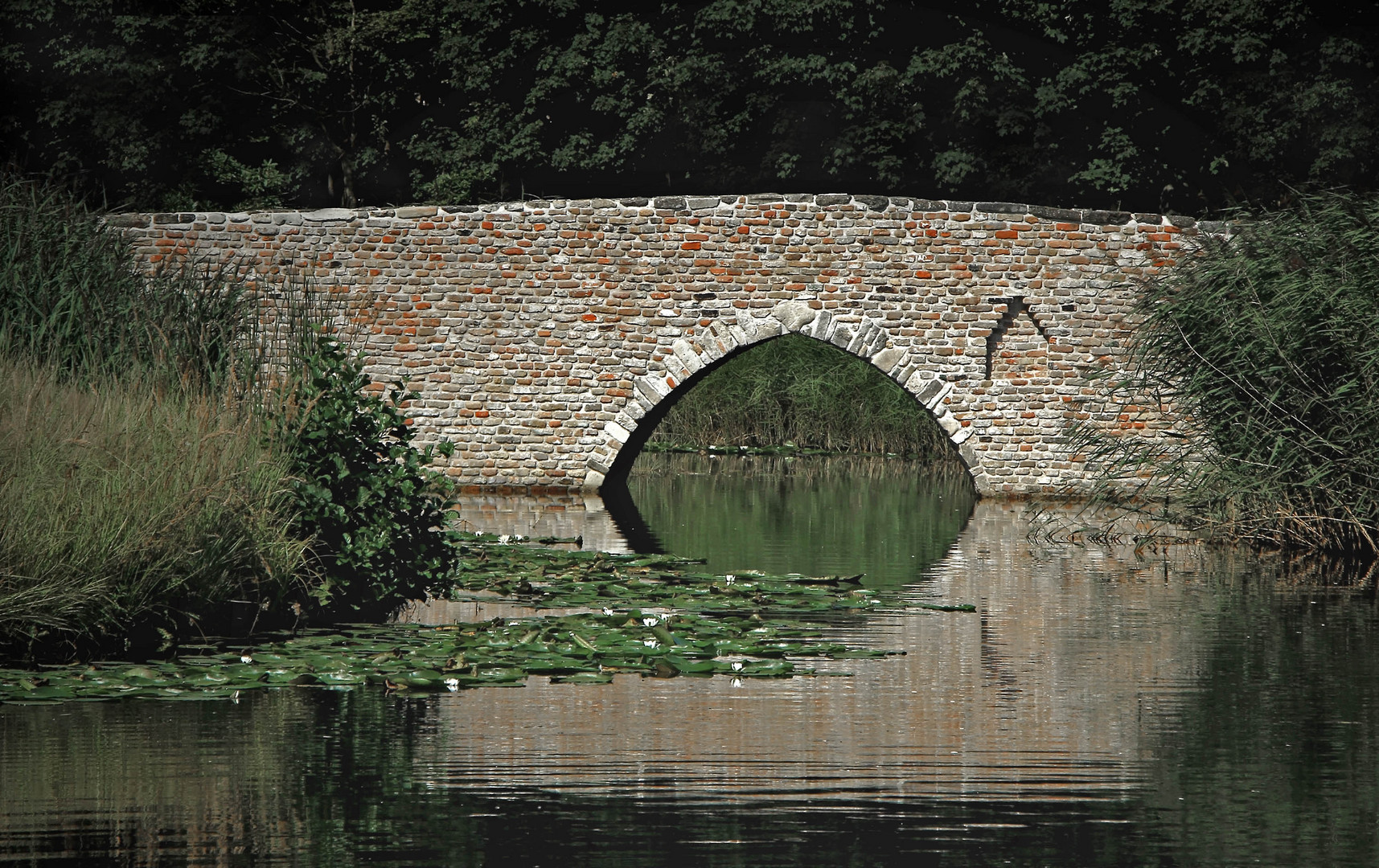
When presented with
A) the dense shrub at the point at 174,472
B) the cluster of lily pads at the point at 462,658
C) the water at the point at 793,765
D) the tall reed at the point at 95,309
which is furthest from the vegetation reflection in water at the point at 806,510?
the tall reed at the point at 95,309

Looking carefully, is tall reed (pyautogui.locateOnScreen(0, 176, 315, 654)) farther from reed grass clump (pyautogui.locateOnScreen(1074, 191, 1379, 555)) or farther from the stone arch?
the stone arch

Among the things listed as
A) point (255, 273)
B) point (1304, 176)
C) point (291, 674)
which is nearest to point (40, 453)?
point (291, 674)

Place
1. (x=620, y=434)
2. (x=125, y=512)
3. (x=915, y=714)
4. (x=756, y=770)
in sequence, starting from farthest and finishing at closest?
1. (x=620, y=434)
2. (x=125, y=512)
3. (x=915, y=714)
4. (x=756, y=770)

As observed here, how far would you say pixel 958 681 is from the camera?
6.88 m

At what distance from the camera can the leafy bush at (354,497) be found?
8469 mm

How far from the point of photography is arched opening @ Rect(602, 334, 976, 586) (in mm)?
12344

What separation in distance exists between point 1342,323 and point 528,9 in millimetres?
17311

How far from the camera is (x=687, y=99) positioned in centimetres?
2447

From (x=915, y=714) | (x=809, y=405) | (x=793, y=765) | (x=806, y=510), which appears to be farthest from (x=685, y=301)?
(x=793, y=765)

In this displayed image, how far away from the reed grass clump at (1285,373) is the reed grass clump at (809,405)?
28.3ft

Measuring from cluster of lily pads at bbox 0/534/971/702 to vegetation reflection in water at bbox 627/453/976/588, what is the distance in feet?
4.39

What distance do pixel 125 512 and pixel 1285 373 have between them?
7354mm

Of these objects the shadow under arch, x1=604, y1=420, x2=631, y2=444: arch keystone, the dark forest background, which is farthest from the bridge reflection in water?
the dark forest background

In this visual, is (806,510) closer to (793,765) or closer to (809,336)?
(809,336)
